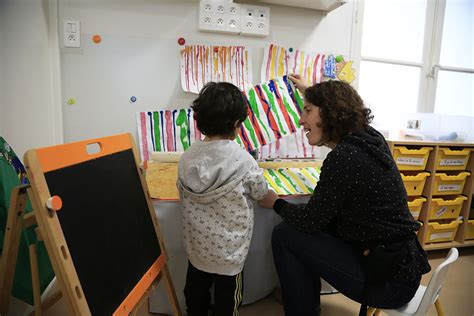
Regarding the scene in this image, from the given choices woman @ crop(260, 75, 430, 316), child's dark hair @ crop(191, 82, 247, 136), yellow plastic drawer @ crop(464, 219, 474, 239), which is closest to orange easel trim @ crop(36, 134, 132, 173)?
child's dark hair @ crop(191, 82, 247, 136)

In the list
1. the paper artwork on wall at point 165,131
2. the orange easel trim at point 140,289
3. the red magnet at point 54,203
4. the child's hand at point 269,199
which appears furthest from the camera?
the paper artwork on wall at point 165,131

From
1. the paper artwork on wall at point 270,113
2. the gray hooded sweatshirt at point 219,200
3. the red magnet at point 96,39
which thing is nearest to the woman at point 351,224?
the gray hooded sweatshirt at point 219,200

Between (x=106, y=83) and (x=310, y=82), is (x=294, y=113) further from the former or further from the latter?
(x=106, y=83)

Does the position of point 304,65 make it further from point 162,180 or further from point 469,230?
point 469,230

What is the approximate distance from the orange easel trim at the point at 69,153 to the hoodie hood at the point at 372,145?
770 mm

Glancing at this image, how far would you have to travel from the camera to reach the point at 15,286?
3.67ft

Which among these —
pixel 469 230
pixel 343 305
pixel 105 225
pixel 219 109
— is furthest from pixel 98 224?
pixel 469 230

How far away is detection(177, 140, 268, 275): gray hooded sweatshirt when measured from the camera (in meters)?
1.01

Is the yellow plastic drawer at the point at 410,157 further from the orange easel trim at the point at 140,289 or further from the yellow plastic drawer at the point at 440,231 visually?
the orange easel trim at the point at 140,289

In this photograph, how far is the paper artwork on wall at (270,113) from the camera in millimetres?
1692

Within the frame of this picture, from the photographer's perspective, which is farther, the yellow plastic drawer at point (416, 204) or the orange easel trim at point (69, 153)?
the yellow plastic drawer at point (416, 204)

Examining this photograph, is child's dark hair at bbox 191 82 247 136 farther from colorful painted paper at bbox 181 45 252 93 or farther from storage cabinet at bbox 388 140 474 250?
storage cabinet at bbox 388 140 474 250

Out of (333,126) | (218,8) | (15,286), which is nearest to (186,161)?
(333,126)

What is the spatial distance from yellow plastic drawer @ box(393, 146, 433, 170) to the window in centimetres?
41
